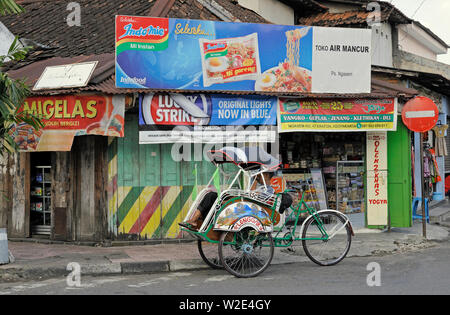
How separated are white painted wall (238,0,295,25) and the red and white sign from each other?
664 cm

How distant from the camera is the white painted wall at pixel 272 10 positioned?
16.7m

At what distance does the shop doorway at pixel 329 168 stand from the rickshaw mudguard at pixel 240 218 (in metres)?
4.88

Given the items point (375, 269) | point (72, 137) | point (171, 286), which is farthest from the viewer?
point (72, 137)

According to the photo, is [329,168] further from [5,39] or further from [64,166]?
[5,39]

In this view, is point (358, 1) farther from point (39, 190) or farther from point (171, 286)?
point (171, 286)

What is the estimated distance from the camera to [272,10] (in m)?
17.6

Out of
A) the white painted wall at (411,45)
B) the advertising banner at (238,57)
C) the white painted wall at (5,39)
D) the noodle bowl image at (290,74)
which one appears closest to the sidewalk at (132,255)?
the advertising banner at (238,57)

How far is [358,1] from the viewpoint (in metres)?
19.1

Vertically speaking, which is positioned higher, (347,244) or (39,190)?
(39,190)

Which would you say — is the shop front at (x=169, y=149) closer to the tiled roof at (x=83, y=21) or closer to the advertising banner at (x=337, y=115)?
the advertising banner at (x=337, y=115)
